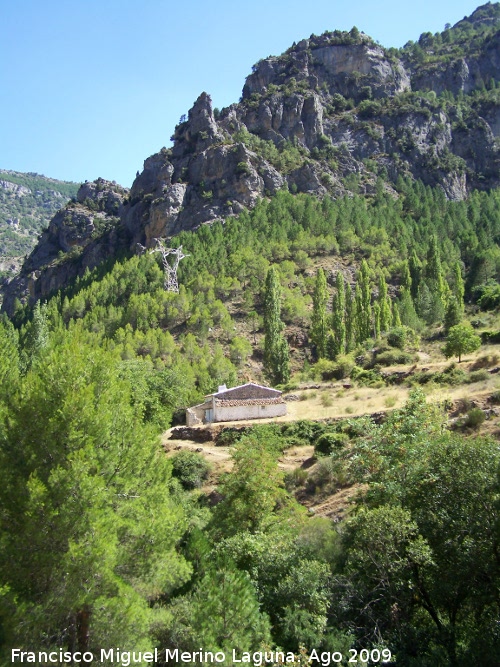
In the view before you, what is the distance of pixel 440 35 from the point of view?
551ft

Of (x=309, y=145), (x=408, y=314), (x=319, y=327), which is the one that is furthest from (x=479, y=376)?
(x=309, y=145)

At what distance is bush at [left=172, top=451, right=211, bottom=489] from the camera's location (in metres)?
28.9

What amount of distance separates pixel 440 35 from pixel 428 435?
18410cm

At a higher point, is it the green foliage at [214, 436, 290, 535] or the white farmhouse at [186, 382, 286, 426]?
the white farmhouse at [186, 382, 286, 426]

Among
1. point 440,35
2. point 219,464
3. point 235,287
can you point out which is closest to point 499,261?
point 235,287

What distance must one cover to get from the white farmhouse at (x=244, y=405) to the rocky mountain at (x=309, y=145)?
5576 centimetres

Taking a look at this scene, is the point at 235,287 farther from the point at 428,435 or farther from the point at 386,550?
the point at 386,550

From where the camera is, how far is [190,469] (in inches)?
1158

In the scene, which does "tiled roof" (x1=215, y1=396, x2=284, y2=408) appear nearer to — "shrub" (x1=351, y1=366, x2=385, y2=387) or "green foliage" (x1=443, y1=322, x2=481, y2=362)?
"shrub" (x1=351, y1=366, x2=385, y2=387)

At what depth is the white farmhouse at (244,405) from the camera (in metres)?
37.3

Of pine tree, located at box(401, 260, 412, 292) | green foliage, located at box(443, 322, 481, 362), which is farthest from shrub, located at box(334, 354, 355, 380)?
pine tree, located at box(401, 260, 412, 292)

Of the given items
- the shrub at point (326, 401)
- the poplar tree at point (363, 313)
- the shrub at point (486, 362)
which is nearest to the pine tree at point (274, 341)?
the poplar tree at point (363, 313)

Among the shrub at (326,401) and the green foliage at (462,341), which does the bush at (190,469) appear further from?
the green foliage at (462,341)

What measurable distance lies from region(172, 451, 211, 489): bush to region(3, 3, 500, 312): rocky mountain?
6418 centimetres
